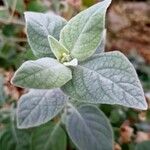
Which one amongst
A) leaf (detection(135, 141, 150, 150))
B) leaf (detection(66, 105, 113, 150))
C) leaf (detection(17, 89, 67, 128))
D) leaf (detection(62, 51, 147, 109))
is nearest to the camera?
leaf (detection(62, 51, 147, 109))

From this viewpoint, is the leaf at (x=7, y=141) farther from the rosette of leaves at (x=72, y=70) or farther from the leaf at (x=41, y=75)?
the leaf at (x=41, y=75)

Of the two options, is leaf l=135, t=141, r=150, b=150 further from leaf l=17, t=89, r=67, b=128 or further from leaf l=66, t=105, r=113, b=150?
leaf l=17, t=89, r=67, b=128

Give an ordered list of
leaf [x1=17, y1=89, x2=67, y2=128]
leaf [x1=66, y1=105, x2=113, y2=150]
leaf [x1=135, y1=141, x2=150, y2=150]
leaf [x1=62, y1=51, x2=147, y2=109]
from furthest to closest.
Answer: leaf [x1=135, y1=141, x2=150, y2=150] < leaf [x1=66, y1=105, x2=113, y2=150] < leaf [x1=17, y1=89, x2=67, y2=128] < leaf [x1=62, y1=51, x2=147, y2=109]

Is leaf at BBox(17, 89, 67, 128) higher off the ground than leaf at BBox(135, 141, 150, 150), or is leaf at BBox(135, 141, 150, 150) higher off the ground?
leaf at BBox(17, 89, 67, 128)

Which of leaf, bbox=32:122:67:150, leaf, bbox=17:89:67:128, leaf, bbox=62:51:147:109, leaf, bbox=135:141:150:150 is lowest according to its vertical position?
leaf, bbox=135:141:150:150

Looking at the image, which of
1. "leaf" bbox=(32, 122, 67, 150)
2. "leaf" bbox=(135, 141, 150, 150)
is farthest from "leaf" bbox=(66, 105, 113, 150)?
"leaf" bbox=(135, 141, 150, 150)

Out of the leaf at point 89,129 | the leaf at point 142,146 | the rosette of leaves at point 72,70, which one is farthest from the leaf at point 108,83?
the leaf at point 142,146

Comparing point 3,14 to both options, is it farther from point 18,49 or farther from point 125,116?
point 125,116
